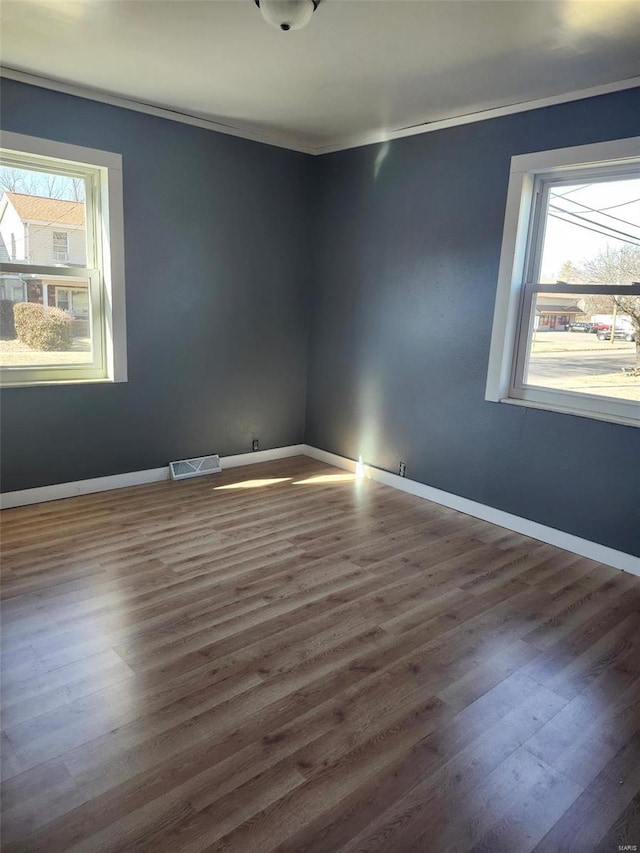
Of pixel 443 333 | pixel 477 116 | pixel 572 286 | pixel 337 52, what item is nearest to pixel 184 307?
pixel 443 333

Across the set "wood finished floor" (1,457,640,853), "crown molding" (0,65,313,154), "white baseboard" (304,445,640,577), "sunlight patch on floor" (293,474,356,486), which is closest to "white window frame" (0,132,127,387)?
"crown molding" (0,65,313,154)

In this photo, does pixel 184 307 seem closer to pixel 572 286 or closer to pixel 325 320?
pixel 325 320

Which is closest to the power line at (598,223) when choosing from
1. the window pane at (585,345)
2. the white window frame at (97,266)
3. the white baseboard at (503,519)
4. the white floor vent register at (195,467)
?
the window pane at (585,345)

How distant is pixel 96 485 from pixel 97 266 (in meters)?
1.58

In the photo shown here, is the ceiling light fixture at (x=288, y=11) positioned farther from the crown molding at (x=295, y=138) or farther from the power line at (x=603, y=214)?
the power line at (x=603, y=214)

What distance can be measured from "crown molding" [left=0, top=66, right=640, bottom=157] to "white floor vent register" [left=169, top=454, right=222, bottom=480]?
8.34 feet

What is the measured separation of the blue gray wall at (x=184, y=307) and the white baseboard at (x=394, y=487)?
0.08 meters

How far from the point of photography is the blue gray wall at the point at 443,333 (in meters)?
3.25

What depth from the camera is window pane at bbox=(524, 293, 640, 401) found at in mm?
3191

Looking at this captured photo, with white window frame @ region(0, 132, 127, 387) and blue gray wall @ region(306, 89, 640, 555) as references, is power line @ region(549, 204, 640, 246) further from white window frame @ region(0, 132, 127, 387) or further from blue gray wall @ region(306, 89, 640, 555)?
white window frame @ region(0, 132, 127, 387)

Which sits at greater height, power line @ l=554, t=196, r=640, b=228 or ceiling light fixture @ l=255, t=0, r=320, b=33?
ceiling light fixture @ l=255, t=0, r=320, b=33

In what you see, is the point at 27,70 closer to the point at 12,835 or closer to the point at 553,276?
the point at 553,276

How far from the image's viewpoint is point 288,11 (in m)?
2.31

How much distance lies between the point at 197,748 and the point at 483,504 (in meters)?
2.62
